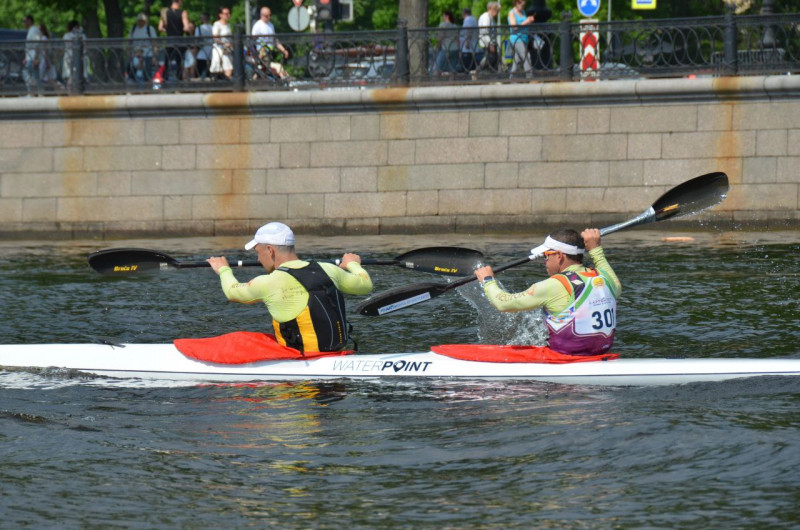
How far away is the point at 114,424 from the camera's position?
27.8ft

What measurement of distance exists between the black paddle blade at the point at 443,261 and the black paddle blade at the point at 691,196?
1797mm

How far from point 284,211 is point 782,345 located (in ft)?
32.7

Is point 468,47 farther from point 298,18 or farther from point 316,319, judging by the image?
point 316,319

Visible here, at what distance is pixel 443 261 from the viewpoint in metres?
11.1

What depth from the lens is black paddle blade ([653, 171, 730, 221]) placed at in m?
11.5

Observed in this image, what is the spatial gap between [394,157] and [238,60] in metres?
2.71

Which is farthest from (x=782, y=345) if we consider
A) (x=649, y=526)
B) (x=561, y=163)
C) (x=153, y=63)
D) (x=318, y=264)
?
(x=153, y=63)

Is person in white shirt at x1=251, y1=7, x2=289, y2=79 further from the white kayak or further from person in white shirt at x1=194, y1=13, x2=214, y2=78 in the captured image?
the white kayak

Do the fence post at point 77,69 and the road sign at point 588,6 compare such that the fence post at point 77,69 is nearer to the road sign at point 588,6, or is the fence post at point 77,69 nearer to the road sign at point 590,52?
the road sign at point 590,52

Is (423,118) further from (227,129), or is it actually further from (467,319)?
(467,319)

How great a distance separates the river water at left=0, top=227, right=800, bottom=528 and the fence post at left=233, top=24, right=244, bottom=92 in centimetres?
724

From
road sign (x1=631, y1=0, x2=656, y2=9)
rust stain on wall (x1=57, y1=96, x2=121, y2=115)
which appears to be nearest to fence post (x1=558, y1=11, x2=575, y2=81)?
rust stain on wall (x1=57, y1=96, x2=121, y2=115)

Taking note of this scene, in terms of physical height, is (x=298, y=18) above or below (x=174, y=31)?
above

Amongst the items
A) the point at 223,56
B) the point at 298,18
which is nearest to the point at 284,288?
the point at 223,56
